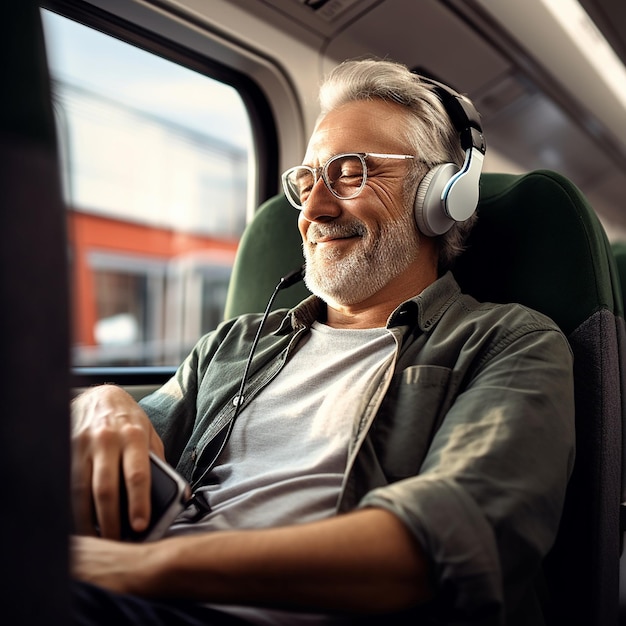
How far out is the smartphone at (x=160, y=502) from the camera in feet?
3.00

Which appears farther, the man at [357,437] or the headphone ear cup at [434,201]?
the headphone ear cup at [434,201]

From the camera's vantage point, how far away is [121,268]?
20.7ft

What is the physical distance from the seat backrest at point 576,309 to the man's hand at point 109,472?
2.41ft

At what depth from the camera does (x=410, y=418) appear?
1.05m

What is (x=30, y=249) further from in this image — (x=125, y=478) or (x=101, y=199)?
(x=101, y=199)

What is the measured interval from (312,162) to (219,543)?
0.97m

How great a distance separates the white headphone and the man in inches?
1.4

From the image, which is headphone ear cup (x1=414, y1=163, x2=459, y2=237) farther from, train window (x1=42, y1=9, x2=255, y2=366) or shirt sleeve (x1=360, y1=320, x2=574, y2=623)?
train window (x1=42, y1=9, x2=255, y2=366)

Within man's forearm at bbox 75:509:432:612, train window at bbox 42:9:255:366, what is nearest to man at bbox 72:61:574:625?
man's forearm at bbox 75:509:432:612

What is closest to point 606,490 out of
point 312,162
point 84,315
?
point 312,162

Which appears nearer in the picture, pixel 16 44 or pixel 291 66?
pixel 16 44

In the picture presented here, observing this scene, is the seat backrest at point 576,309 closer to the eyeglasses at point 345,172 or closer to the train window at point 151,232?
the eyeglasses at point 345,172

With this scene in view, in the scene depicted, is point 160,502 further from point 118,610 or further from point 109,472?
point 118,610

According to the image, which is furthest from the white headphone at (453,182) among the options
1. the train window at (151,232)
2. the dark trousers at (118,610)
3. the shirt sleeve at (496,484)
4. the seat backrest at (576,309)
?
the train window at (151,232)
